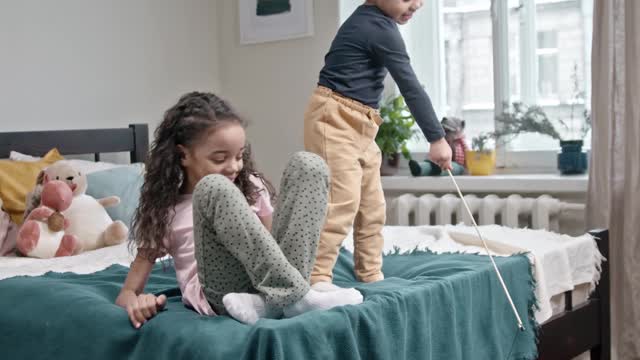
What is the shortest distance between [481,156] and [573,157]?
38cm

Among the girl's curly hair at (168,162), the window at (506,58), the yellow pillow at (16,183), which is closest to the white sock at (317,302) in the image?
the girl's curly hair at (168,162)

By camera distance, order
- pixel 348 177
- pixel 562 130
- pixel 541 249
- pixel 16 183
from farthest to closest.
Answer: pixel 562 130, pixel 16 183, pixel 541 249, pixel 348 177

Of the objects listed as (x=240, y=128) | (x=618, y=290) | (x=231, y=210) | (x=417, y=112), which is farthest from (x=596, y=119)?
(x=231, y=210)

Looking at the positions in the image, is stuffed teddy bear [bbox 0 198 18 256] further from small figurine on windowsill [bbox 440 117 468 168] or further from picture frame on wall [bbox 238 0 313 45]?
small figurine on windowsill [bbox 440 117 468 168]

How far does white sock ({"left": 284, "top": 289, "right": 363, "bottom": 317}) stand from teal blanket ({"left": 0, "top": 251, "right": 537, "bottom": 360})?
4cm

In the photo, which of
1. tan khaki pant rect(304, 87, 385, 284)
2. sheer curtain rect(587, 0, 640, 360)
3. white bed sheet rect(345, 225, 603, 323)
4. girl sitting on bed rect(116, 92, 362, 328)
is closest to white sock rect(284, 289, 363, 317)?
girl sitting on bed rect(116, 92, 362, 328)

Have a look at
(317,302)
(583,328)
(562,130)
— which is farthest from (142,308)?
(562,130)

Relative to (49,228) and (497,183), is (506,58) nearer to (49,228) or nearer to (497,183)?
(497,183)

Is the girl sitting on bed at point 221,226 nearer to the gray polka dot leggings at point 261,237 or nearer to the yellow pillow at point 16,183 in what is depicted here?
the gray polka dot leggings at point 261,237

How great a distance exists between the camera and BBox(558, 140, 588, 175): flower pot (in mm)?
3258

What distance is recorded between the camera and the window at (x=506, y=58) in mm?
3428

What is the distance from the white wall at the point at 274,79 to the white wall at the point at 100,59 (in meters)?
0.08

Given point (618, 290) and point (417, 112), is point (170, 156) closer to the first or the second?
point (417, 112)

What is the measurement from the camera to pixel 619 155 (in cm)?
302
